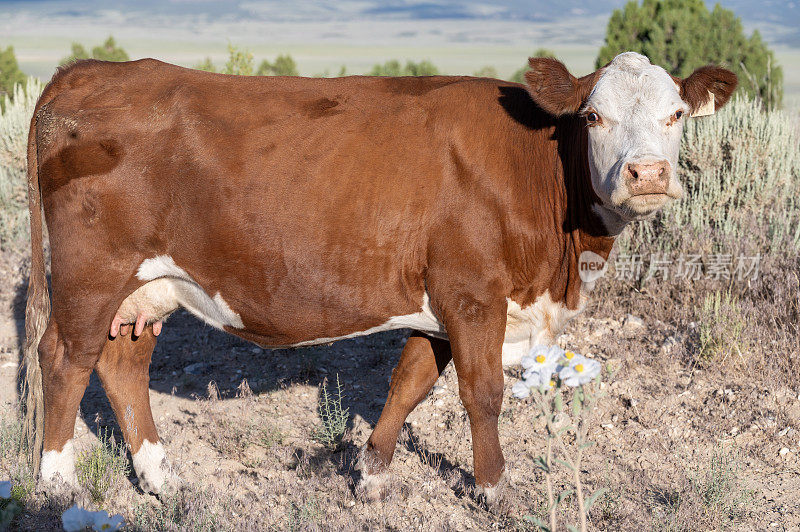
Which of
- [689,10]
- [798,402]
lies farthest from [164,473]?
[689,10]

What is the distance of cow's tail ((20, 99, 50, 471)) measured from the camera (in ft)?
13.7

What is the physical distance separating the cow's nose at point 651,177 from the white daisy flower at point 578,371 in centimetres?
121

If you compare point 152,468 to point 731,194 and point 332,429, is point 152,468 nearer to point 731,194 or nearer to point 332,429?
point 332,429

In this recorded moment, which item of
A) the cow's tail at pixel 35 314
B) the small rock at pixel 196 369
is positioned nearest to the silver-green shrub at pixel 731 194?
the small rock at pixel 196 369

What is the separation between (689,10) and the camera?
55.9 ft

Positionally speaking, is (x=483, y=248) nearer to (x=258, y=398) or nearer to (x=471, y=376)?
(x=471, y=376)

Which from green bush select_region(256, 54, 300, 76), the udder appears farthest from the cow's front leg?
green bush select_region(256, 54, 300, 76)

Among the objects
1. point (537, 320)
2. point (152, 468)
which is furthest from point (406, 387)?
point (152, 468)

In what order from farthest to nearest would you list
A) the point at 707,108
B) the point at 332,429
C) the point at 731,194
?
the point at 731,194
the point at 332,429
the point at 707,108

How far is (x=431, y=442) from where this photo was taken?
496 centimetres

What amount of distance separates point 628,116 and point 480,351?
1.33m

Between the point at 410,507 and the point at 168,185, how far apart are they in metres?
2.14

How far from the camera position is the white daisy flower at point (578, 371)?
229cm

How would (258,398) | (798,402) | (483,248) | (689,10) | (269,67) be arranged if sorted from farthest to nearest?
(269,67) → (689,10) → (258,398) → (798,402) → (483,248)
